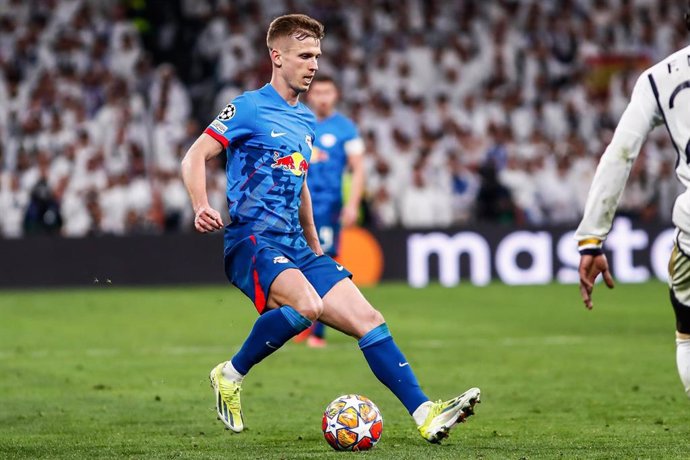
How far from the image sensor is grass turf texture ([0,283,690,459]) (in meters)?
6.76

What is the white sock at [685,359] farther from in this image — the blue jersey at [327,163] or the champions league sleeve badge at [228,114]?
the blue jersey at [327,163]

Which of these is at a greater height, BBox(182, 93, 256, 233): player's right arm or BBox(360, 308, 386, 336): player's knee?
BBox(182, 93, 256, 233): player's right arm

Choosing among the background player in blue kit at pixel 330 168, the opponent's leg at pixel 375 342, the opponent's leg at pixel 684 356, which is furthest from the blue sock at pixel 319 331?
the opponent's leg at pixel 684 356

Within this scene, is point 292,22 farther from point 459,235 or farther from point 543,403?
point 459,235

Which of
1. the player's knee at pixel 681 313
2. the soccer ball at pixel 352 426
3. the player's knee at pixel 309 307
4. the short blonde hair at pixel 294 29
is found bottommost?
the soccer ball at pixel 352 426

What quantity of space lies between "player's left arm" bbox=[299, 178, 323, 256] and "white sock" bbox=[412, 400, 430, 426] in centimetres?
107

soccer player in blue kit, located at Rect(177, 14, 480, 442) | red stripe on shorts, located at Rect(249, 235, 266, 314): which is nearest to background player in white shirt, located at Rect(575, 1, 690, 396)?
soccer player in blue kit, located at Rect(177, 14, 480, 442)

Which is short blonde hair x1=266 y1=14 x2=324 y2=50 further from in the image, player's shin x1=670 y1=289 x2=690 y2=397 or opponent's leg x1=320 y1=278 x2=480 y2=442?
player's shin x1=670 y1=289 x2=690 y2=397

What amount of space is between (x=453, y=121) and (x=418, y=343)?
10.2 metres

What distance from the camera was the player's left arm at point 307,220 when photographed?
718cm

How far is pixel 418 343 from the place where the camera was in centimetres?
1251

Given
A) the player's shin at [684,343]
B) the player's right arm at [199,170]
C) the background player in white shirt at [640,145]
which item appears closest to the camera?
the background player in white shirt at [640,145]

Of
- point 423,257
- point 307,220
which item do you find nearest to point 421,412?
point 307,220

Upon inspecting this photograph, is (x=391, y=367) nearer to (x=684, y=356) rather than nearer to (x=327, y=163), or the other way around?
(x=684, y=356)
